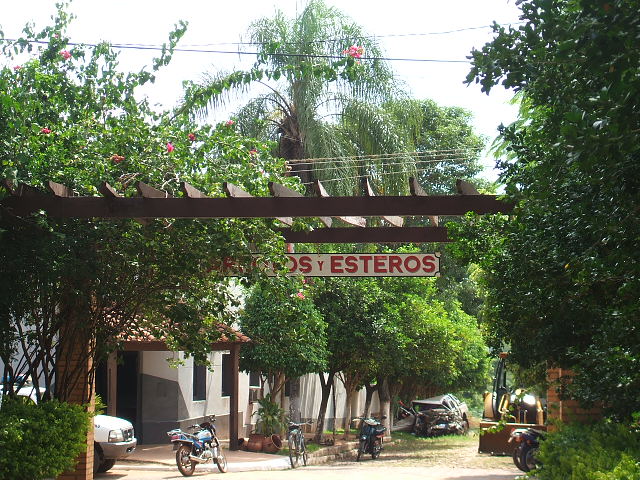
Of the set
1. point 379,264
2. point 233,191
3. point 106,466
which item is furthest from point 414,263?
point 106,466

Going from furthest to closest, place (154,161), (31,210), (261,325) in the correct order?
(261,325) → (154,161) → (31,210)

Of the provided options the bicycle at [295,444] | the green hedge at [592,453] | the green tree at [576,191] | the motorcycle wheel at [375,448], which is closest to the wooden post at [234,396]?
the bicycle at [295,444]

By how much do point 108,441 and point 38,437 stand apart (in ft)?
30.4

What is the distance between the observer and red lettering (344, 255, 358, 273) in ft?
39.0

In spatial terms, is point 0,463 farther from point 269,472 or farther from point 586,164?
point 269,472

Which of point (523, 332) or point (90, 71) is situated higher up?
point (90, 71)

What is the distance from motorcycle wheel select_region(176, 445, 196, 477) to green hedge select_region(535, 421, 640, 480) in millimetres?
8973

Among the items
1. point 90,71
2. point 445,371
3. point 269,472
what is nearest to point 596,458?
point 90,71

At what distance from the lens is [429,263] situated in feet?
39.4

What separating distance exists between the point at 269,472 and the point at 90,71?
12.0 metres

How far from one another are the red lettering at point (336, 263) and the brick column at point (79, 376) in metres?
3.20

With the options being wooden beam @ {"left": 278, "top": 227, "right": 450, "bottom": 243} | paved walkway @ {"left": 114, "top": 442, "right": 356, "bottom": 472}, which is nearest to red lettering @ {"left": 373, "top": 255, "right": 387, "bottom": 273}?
wooden beam @ {"left": 278, "top": 227, "right": 450, "bottom": 243}

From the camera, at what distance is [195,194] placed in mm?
9141

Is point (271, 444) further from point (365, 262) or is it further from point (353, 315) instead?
point (365, 262)
